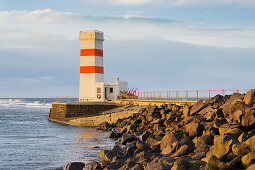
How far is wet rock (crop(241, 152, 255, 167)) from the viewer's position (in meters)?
6.41

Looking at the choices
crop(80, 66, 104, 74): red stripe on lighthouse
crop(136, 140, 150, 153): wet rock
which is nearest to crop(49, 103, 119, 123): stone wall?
crop(80, 66, 104, 74): red stripe on lighthouse

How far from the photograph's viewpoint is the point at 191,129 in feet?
35.7

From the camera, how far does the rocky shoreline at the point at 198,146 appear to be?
6.72m

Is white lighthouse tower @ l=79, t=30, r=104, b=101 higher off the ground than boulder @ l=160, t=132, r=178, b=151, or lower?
higher

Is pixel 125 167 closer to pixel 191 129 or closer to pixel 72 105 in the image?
pixel 191 129

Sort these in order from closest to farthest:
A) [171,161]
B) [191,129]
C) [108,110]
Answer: [171,161], [191,129], [108,110]

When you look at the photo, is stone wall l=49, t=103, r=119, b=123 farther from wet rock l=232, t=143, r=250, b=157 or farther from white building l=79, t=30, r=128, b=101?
wet rock l=232, t=143, r=250, b=157

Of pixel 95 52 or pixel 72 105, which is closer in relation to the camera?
pixel 72 105

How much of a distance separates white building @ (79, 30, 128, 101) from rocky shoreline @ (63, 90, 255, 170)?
1446 cm

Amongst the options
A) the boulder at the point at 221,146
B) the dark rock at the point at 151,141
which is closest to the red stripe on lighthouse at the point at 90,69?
the dark rock at the point at 151,141

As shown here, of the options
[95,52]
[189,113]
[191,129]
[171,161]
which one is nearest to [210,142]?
[191,129]

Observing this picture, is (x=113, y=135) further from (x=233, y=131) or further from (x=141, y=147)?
(x=233, y=131)

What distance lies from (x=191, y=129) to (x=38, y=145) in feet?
24.9

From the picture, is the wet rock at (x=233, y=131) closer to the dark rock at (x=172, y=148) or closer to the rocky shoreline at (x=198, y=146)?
the rocky shoreline at (x=198, y=146)
